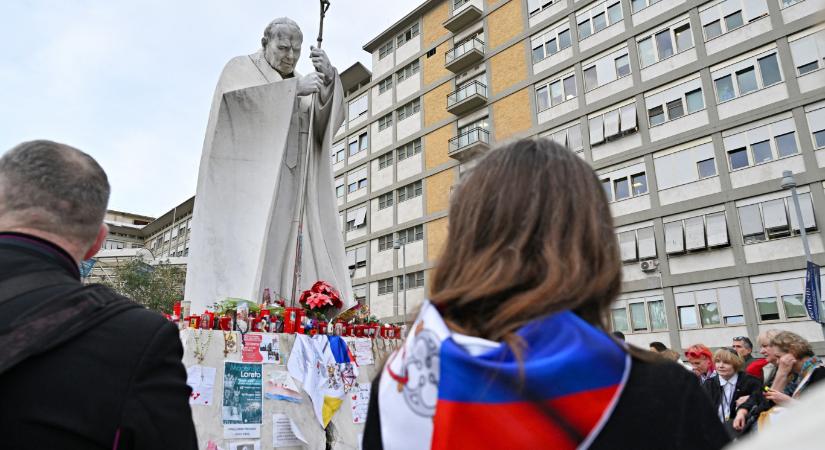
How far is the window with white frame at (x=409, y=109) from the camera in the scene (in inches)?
1345

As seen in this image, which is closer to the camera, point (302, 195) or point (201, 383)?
point (201, 383)

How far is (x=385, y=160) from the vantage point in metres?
35.5

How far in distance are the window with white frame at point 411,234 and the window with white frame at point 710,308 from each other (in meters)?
14.5

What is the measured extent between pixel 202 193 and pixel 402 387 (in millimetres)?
4662

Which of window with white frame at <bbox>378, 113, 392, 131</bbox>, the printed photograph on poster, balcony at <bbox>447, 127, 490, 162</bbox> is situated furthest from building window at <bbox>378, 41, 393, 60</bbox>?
the printed photograph on poster

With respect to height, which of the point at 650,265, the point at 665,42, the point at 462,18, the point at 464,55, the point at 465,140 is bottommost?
the point at 650,265

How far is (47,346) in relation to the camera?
49.3 inches

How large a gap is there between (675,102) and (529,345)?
2476 centimetres

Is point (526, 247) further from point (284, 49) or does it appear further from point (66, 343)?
point (284, 49)

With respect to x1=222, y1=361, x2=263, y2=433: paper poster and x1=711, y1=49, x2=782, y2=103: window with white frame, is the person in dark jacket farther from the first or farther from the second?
x1=711, y1=49, x2=782, y2=103: window with white frame

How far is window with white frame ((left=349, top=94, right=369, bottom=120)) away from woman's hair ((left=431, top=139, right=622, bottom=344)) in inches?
1493

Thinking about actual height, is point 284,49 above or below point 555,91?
below

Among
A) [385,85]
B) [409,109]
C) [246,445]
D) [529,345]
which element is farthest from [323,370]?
[385,85]

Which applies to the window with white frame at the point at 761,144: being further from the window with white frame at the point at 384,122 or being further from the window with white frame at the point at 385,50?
the window with white frame at the point at 385,50
